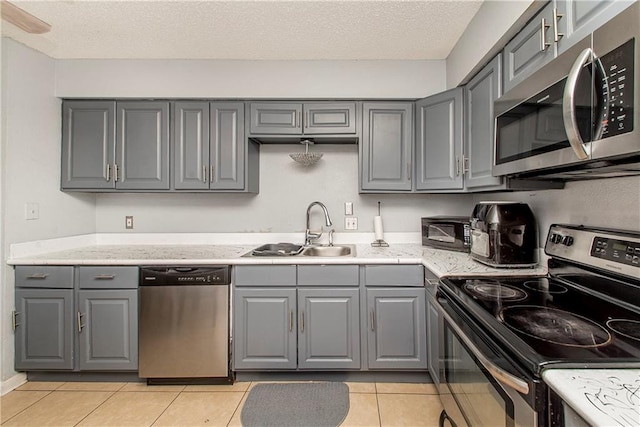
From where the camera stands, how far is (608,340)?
2.58 ft

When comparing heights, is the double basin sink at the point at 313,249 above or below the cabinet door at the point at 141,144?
below

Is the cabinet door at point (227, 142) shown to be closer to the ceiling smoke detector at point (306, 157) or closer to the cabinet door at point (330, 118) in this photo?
the ceiling smoke detector at point (306, 157)

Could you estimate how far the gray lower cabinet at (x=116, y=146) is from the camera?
2.28 metres

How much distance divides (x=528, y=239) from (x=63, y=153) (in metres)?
3.35

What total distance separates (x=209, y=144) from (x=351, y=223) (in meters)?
1.36

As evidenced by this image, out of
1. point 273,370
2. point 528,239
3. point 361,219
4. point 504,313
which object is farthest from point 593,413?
point 361,219

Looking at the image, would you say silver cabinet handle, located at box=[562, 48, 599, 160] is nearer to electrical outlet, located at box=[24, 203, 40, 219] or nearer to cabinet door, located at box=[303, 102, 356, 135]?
cabinet door, located at box=[303, 102, 356, 135]

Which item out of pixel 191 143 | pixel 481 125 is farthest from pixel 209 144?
pixel 481 125

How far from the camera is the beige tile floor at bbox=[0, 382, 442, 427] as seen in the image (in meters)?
1.64

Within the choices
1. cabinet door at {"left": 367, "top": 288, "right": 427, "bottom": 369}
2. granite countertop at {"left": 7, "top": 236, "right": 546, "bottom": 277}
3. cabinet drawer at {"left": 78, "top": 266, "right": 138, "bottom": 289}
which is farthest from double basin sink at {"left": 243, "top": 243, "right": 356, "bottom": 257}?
cabinet drawer at {"left": 78, "top": 266, "right": 138, "bottom": 289}

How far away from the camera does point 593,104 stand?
82 cm

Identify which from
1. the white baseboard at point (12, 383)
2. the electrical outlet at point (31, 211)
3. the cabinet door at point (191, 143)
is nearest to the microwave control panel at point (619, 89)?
the cabinet door at point (191, 143)

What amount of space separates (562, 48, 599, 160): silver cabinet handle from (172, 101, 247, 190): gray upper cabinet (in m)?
1.97

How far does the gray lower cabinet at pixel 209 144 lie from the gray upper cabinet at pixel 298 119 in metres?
0.15
